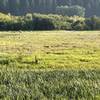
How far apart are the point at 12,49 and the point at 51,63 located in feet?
68.5

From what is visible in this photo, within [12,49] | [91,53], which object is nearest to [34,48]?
[12,49]

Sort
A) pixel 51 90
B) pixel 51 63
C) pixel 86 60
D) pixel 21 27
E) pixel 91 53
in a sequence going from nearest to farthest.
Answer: pixel 51 90
pixel 51 63
pixel 86 60
pixel 91 53
pixel 21 27

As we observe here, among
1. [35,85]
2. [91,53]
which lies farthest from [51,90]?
[91,53]

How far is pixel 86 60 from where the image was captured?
61.8 metres

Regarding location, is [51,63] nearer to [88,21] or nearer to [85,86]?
[85,86]

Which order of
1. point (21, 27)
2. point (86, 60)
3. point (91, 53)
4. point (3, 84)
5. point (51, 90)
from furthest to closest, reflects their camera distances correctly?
point (21, 27), point (91, 53), point (86, 60), point (3, 84), point (51, 90)

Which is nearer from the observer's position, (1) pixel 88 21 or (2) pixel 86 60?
(2) pixel 86 60

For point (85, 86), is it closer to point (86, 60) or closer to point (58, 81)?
point (58, 81)

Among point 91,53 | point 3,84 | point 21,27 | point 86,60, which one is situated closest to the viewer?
point 3,84

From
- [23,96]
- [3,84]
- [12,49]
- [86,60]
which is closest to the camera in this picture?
[23,96]

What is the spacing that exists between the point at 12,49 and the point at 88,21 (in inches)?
3048

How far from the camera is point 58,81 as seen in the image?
116 ft

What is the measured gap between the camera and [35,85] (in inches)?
1312

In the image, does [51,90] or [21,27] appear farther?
[21,27]
